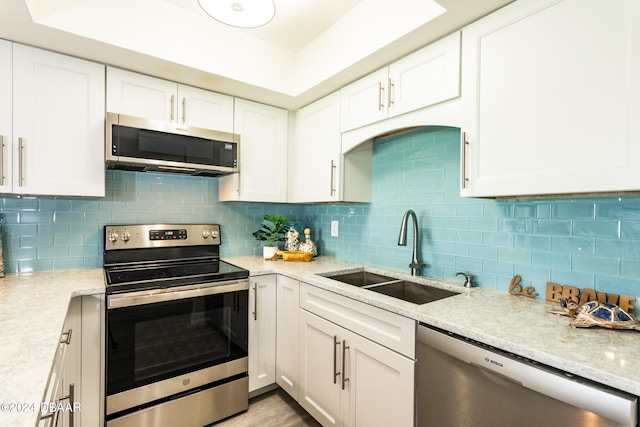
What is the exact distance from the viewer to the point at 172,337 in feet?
5.95

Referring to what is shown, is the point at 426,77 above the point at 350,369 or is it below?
above

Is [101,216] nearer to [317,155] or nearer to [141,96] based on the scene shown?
[141,96]

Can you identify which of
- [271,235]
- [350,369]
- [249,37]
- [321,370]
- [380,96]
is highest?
[249,37]

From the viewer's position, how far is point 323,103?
2385 millimetres

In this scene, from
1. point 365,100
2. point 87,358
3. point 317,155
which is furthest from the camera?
point 317,155

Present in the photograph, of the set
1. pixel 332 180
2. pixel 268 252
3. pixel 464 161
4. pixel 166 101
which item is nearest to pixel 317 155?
pixel 332 180

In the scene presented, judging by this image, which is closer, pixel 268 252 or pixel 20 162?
pixel 20 162

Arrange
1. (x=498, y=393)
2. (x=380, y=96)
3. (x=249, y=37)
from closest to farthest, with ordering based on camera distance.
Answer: (x=498, y=393) → (x=380, y=96) → (x=249, y=37)

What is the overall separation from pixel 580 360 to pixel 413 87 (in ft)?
4.56

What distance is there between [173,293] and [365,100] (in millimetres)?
1638

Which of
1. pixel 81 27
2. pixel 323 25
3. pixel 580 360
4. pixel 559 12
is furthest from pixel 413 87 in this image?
pixel 81 27

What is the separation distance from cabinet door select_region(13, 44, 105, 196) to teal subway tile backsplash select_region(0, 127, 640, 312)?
33 cm

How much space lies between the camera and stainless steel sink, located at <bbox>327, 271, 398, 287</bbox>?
6.95ft

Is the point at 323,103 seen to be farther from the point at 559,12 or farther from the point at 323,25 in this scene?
the point at 559,12
